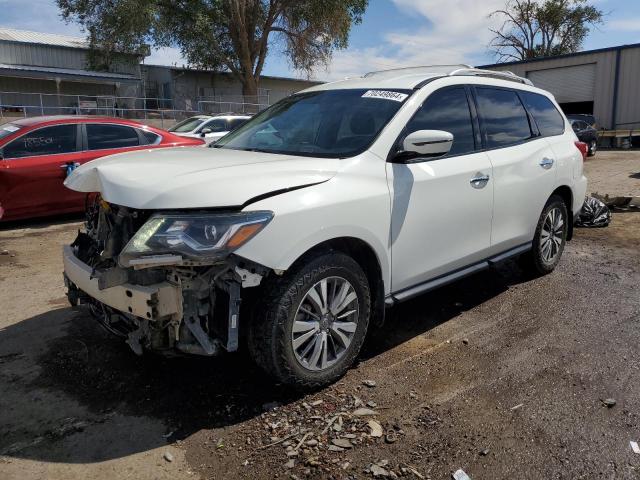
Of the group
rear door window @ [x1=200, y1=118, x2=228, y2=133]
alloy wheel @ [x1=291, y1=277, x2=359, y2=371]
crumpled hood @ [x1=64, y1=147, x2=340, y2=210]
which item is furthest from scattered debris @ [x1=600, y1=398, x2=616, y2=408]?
rear door window @ [x1=200, y1=118, x2=228, y2=133]

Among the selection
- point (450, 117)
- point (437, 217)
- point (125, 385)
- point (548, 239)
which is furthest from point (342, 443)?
point (548, 239)

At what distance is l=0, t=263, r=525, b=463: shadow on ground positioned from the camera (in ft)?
9.36

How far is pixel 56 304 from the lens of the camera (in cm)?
470

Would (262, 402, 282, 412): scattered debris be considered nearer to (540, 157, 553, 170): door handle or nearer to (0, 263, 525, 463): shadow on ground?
(0, 263, 525, 463): shadow on ground

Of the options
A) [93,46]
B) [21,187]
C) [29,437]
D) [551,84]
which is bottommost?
[29,437]

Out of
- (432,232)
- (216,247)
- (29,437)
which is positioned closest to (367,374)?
(432,232)

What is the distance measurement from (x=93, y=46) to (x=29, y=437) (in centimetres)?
3287

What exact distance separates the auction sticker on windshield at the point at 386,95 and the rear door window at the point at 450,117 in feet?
0.50

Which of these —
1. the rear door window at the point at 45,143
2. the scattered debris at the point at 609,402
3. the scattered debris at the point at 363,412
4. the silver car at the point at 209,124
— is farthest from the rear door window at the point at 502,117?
the silver car at the point at 209,124

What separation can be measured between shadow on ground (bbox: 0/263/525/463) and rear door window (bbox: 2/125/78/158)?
4.05 m

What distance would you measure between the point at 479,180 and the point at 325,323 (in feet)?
5.72

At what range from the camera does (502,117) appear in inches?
181

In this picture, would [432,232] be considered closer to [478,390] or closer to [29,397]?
[478,390]

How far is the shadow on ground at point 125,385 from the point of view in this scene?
2852mm
